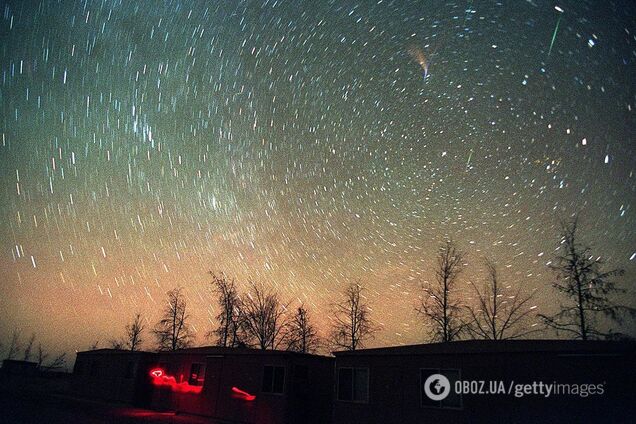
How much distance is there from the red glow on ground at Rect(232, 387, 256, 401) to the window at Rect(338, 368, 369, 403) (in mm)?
5834

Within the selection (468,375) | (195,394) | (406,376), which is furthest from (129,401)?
(468,375)

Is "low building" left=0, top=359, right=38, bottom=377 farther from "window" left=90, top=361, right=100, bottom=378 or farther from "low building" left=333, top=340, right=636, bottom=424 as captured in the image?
"low building" left=333, top=340, right=636, bottom=424

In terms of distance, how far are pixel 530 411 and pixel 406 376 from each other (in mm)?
4622

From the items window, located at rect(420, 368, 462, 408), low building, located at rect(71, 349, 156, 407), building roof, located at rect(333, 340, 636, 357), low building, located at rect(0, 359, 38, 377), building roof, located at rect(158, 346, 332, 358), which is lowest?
low building, located at rect(0, 359, 38, 377)

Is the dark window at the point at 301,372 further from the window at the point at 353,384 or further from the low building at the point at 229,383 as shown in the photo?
the window at the point at 353,384

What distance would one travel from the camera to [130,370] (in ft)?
101

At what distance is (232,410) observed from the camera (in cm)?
2280

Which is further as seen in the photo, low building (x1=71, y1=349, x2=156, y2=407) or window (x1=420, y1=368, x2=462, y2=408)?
low building (x1=71, y1=349, x2=156, y2=407)

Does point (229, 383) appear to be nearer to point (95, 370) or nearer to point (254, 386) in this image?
point (254, 386)

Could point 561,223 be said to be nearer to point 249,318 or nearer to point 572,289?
point 572,289

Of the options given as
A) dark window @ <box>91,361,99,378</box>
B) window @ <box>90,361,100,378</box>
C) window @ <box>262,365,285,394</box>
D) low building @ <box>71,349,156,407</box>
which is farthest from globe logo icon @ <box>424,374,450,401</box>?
dark window @ <box>91,361,99,378</box>

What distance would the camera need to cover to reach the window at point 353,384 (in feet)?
58.5

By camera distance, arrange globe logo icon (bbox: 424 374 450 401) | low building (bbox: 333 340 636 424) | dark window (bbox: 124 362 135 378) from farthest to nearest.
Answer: dark window (bbox: 124 362 135 378)
globe logo icon (bbox: 424 374 450 401)
low building (bbox: 333 340 636 424)

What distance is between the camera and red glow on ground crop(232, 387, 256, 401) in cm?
2180
